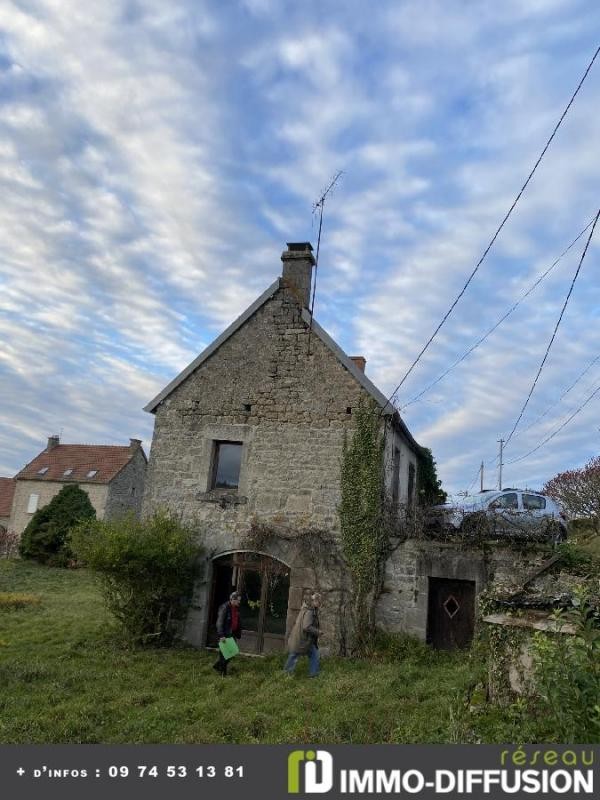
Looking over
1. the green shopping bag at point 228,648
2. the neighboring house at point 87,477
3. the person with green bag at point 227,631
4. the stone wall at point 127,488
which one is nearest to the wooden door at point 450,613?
the person with green bag at point 227,631

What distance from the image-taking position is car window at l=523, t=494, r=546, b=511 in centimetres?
1471

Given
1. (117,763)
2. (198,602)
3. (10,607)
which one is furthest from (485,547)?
(10,607)

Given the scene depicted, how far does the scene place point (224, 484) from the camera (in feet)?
44.8

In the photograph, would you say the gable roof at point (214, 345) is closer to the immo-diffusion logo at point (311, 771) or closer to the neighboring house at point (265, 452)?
the neighboring house at point (265, 452)

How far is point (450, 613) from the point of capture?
473 inches

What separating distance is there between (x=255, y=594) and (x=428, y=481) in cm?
800

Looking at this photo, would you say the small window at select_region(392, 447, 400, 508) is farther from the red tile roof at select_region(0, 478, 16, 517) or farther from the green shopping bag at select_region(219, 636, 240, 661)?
the red tile roof at select_region(0, 478, 16, 517)

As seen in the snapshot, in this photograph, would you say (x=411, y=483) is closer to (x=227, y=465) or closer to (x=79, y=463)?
(x=227, y=465)

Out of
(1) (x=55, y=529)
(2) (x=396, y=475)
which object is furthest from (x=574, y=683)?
(1) (x=55, y=529)

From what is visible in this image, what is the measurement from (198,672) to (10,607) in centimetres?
823

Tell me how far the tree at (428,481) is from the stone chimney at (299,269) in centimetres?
644

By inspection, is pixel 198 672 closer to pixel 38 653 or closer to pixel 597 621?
pixel 38 653

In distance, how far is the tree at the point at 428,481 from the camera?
59.4 ft

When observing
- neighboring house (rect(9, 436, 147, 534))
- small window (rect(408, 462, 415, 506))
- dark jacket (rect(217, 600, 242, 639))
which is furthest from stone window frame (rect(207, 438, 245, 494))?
neighboring house (rect(9, 436, 147, 534))
